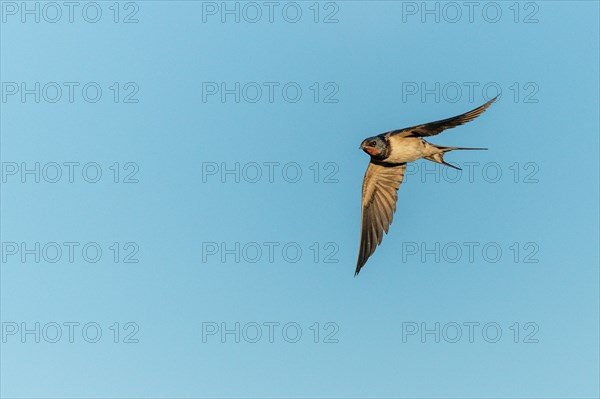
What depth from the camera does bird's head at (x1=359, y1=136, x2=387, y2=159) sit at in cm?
750

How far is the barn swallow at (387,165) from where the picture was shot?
281 inches

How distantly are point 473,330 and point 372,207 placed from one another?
2.93 metres

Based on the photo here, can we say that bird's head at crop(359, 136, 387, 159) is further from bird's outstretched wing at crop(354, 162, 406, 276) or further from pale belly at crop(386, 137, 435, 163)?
bird's outstretched wing at crop(354, 162, 406, 276)

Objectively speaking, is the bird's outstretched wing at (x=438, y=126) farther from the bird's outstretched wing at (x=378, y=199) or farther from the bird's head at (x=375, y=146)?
the bird's outstretched wing at (x=378, y=199)

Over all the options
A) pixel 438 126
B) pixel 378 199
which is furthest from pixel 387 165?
pixel 438 126

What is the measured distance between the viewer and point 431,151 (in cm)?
754

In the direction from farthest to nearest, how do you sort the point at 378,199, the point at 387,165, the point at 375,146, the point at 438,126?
the point at 378,199, the point at 387,165, the point at 375,146, the point at 438,126

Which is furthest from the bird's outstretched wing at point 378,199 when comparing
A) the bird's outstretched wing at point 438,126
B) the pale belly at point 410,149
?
the bird's outstretched wing at point 438,126

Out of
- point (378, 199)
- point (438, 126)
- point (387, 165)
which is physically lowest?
point (378, 199)

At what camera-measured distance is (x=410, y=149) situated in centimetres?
752

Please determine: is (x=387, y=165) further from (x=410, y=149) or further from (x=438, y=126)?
(x=438, y=126)

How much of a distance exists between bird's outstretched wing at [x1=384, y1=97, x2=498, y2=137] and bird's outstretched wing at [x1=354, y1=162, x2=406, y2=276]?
683 mm

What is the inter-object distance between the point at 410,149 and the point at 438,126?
0.65 m

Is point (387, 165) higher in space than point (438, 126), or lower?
lower
